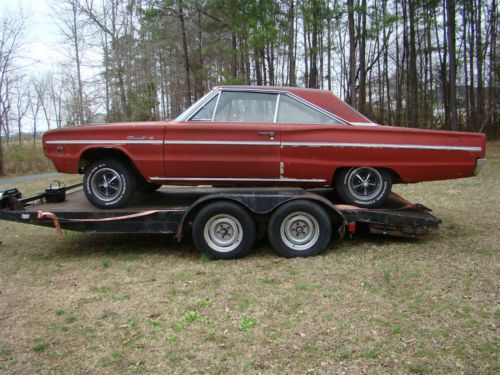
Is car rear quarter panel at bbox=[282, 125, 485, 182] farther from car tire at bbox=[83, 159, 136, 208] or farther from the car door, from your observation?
car tire at bbox=[83, 159, 136, 208]

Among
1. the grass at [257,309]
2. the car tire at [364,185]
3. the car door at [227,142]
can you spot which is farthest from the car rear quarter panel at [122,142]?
the car tire at [364,185]

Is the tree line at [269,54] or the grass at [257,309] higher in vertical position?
the tree line at [269,54]

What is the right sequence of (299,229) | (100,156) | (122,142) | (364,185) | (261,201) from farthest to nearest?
(100,156) < (364,185) < (122,142) < (299,229) < (261,201)

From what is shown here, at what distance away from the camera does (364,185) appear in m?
5.30

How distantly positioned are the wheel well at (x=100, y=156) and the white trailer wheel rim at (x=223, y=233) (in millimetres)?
1392

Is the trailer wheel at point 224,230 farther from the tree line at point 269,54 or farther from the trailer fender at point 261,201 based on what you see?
the tree line at point 269,54

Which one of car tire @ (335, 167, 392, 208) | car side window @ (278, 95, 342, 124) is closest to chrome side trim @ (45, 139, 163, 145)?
car side window @ (278, 95, 342, 124)

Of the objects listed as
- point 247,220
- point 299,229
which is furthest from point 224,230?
point 299,229

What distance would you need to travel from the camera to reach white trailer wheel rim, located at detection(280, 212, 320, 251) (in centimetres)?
492

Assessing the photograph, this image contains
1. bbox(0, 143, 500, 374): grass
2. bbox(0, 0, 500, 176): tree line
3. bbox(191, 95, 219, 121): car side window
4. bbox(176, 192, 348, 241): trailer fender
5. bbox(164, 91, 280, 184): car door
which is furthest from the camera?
bbox(0, 0, 500, 176): tree line

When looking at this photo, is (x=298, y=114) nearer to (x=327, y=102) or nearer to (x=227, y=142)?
(x=327, y=102)

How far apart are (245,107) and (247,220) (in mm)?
1451

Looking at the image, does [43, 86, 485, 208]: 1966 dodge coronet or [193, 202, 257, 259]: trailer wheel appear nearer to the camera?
[193, 202, 257, 259]: trailer wheel

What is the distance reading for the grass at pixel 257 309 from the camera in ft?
9.41
